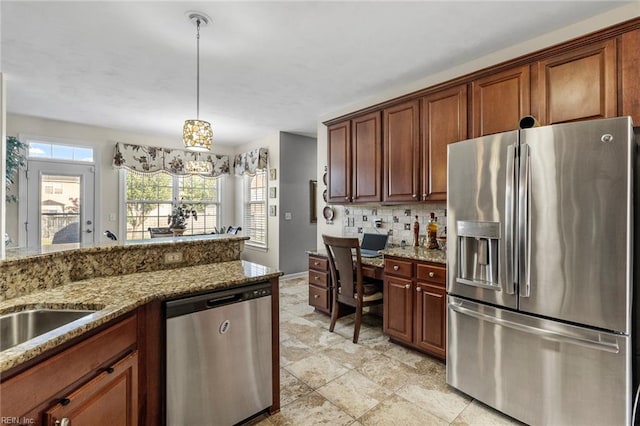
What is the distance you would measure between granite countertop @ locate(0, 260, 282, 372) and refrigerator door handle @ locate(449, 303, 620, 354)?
1.34 meters

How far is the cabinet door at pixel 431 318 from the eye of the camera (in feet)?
8.07

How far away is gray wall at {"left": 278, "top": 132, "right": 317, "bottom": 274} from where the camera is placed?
5.53m

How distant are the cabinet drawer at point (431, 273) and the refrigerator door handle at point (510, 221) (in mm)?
619

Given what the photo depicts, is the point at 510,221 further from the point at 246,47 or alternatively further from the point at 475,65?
the point at 246,47

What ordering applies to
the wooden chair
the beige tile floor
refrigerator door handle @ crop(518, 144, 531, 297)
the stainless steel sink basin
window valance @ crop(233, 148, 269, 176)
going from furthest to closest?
window valance @ crop(233, 148, 269, 176)
the wooden chair
the beige tile floor
refrigerator door handle @ crop(518, 144, 531, 297)
the stainless steel sink basin

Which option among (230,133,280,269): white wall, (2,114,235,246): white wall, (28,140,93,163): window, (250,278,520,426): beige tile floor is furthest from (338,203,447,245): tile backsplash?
(28,140,93,163): window

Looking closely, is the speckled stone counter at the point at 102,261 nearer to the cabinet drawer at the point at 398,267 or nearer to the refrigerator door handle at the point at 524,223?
the cabinet drawer at the point at 398,267

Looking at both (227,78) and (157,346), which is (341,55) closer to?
(227,78)

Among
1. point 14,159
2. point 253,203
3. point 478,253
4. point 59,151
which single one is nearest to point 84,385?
point 478,253

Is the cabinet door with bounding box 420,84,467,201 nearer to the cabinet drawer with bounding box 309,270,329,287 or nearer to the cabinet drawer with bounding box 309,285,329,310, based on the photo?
the cabinet drawer with bounding box 309,270,329,287

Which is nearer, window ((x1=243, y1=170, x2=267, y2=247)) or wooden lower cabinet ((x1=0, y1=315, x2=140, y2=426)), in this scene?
wooden lower cabinet ((x1=0, y1=315, x2=140, y2=426))

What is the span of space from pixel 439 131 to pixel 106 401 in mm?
2985

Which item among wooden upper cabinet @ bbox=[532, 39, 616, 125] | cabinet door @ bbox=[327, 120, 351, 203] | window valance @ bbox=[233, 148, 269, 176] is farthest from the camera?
window valance @ bbox=[233, 148, 269, 176]

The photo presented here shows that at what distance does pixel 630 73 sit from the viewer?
6.38 ft
